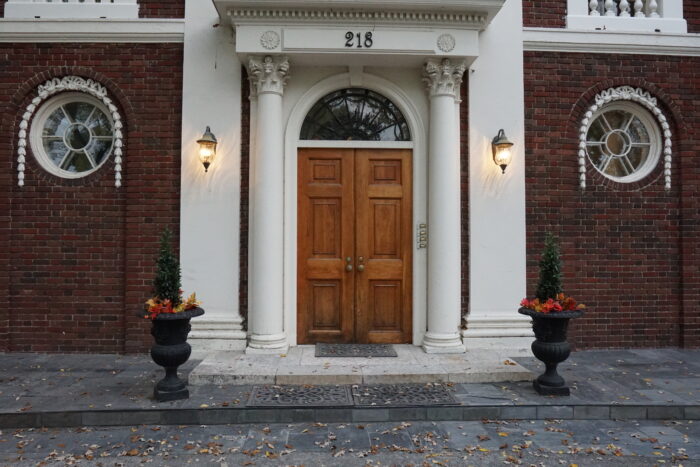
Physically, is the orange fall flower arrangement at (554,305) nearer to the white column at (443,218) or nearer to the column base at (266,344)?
the white column at (443,218)

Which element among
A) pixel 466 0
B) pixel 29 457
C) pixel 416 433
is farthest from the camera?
pixel 466 0

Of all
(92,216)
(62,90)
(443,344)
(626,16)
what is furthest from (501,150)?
(62,90)

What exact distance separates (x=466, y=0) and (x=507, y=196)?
277cm

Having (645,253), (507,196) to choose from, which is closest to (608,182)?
(645,253)

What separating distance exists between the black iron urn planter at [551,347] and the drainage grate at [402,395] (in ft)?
3.60

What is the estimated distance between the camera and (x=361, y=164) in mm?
6906

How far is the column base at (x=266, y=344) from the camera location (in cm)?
637

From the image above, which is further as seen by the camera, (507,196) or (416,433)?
(507,196)

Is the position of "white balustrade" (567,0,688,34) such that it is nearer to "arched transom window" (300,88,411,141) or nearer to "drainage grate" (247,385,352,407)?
"arched transom window" (300,88,411,141)

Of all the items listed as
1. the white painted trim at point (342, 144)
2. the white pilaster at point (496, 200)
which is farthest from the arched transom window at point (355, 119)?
the white pilaster at point (496, 200)

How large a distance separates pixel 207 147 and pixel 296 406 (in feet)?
12.3

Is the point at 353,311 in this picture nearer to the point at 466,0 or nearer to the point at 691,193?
the point at 466,0

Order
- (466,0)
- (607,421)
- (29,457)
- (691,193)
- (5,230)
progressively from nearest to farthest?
1. (29,457)
2. (607,421)
3. (466,0)
4. (5,230)
5. (691,193)

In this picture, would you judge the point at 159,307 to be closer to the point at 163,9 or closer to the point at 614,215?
the point at 163,9
